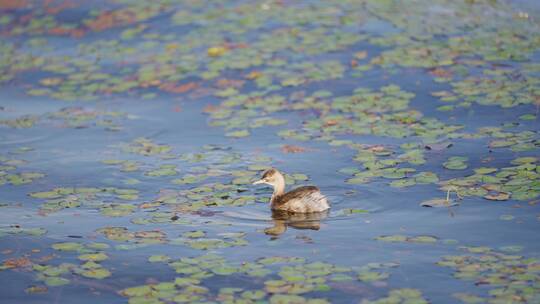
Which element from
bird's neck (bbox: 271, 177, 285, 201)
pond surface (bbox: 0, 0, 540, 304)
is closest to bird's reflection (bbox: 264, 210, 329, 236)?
pond surface (bbox: 0, 0, 540, 304)

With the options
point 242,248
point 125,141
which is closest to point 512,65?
point 125,141

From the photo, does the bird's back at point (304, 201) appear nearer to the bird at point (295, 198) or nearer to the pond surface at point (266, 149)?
the bird at point (295, 198)

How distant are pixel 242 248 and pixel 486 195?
2.76 meters

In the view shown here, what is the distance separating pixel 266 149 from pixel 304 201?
7.48ft

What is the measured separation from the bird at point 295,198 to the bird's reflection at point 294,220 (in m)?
0.05

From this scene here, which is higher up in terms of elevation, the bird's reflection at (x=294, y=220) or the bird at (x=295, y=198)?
the bird at (x=295, y=198)

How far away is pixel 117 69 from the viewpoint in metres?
16.1

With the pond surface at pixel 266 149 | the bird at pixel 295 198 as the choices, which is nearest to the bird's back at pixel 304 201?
the bird at pixel 295 198

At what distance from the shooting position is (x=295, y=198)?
1020 cm

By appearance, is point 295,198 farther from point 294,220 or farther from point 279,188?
point 279,188

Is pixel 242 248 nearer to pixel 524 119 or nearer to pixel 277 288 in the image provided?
pixel 277 288

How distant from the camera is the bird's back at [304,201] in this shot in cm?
1004

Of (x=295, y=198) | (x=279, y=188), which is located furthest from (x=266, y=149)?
(x=295, y=198)

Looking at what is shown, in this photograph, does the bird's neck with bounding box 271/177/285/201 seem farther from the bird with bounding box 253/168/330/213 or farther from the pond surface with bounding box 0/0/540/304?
the pond surface with bounding box 0/0/540/304
